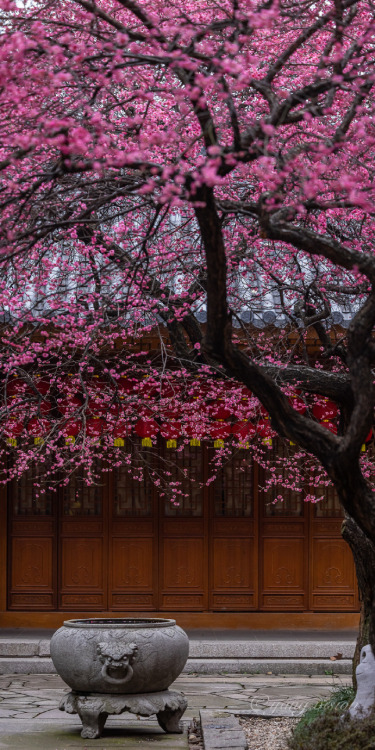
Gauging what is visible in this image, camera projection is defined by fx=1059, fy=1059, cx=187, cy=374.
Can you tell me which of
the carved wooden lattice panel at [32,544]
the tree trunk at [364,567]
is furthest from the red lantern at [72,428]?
the tree trunk at [364,567]

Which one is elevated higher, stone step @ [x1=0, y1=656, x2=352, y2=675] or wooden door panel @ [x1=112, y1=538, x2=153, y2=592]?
wooden door panel @ [x1=112, y1=538, x2=153, y2=592]

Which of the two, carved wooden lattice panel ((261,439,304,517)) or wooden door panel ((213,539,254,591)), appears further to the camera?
carved wooden lattice panel ((261,439,304,517))

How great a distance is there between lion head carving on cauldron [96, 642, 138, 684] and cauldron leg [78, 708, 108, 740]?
318 mm

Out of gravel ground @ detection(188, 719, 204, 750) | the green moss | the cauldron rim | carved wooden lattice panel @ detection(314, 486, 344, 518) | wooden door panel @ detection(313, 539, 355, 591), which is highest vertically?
carved wooden lattice panel @ detection(314, 486, 344, 518)

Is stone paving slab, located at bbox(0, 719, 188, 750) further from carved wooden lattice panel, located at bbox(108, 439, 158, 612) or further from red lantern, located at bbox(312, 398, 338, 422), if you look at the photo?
red lantern, located at bbox(312, 398, 338, 422)

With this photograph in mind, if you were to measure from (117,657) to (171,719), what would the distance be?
0.84 m

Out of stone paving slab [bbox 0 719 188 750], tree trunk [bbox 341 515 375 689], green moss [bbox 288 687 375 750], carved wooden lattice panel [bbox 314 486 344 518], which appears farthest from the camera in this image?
carved wooden lattice panel [bbox 314 486 344 518]

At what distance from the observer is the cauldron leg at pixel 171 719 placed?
9227 millimetres

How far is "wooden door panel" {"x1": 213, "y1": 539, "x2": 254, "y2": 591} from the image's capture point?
14961mm

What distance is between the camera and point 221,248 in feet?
20.8

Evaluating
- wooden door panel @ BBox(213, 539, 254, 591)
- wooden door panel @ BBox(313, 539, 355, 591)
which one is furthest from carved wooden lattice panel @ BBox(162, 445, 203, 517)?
wooden door panel @ BBox(313, 539, 355, 591)

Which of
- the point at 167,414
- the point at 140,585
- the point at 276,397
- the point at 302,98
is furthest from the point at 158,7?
the point at 140,585

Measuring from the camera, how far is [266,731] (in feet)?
30.1

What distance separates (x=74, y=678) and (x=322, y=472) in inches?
245
